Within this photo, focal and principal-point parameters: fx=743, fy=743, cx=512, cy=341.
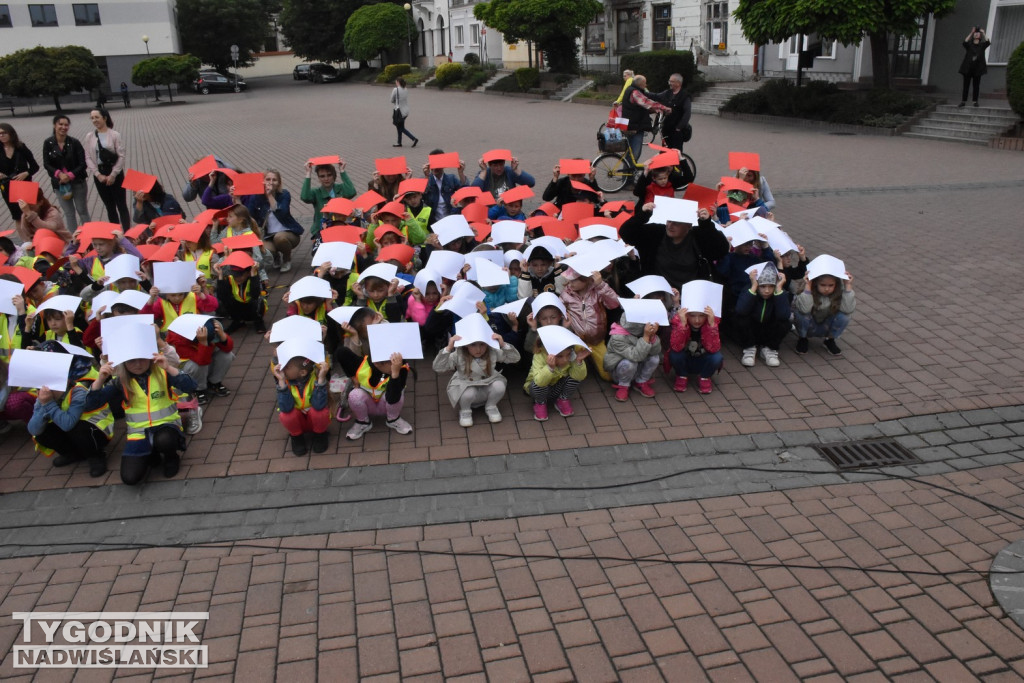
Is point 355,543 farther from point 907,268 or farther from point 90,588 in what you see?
point 907,268

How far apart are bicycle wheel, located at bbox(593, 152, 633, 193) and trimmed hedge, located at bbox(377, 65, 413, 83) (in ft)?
121

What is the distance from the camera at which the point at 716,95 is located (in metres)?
27.7

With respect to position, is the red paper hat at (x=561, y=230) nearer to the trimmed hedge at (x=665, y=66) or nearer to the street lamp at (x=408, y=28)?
the trimmed hedge at (x=665, y=66)

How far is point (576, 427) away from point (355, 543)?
6.58 feet

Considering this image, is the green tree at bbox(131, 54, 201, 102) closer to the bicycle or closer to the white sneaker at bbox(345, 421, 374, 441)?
the bicycle

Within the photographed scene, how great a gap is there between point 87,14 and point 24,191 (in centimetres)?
5206

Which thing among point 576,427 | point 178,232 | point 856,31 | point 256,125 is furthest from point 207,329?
point 256,125

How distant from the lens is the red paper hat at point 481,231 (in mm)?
7875

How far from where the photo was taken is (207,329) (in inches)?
239

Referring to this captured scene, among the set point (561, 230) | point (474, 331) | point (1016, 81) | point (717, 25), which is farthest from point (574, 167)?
point (717, 25)

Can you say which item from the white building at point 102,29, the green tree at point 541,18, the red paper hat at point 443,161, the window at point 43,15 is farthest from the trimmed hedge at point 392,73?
the red paper hat at point 443,161

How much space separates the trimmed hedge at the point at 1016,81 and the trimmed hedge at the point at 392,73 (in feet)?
121

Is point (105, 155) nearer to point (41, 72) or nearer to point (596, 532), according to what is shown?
point (596, 532)

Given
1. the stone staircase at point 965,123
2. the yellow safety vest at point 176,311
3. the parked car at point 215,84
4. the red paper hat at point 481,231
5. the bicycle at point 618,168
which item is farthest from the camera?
the parked car at point 215,84
